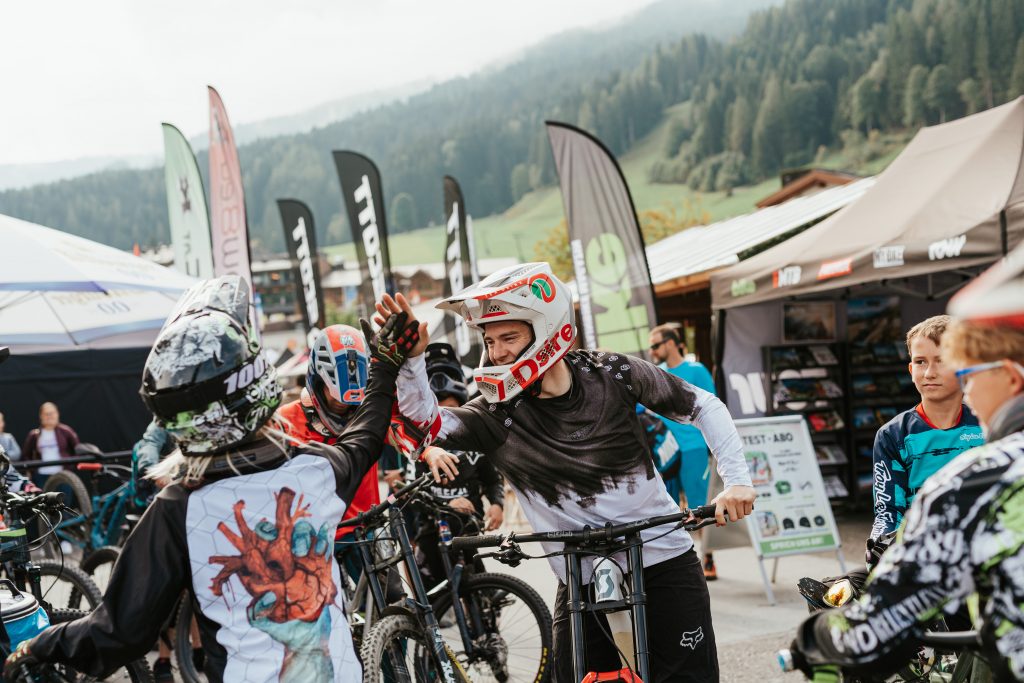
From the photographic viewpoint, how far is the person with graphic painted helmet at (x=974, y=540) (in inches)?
68.1

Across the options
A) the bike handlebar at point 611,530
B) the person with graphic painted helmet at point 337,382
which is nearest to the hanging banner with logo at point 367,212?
the person with graphic painted helmet at point 337,382

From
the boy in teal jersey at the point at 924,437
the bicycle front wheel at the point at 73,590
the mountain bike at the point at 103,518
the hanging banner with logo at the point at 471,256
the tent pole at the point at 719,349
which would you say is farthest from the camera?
the hanging banner with logo at the point at 471,256

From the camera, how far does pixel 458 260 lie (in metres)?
17.6

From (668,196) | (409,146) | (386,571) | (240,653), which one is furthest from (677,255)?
(409,146)

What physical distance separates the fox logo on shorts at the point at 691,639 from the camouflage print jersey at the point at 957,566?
1.69 m

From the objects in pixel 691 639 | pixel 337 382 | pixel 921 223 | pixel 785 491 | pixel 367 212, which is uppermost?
pixel 367 212

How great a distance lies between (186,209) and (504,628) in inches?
521

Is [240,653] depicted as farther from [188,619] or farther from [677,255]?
[677,255]

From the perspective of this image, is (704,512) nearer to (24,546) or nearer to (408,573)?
(408,573)

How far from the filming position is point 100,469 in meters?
10.7

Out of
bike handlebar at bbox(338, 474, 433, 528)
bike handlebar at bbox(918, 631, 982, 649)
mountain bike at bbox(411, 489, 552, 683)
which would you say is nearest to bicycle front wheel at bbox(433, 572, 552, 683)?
mountain bike at bbox(411, 489, 552, 683)

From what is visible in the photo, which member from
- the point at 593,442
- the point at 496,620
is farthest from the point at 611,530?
the point at 496,620

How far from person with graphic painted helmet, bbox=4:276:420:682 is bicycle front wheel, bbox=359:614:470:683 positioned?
62.0 inches

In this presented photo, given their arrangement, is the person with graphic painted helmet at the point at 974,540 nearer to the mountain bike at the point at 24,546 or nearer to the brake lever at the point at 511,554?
the brake lever at the point at 511,554
